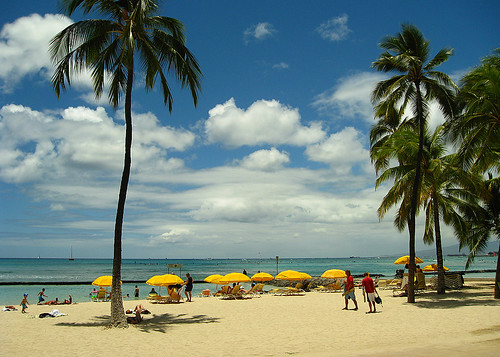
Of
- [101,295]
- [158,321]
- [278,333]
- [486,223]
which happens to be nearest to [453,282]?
[486,223]

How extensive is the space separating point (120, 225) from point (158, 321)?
12.8ft

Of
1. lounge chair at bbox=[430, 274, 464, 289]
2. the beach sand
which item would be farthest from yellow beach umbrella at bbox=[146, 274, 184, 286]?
lounge chair at bbox=[430, 274, 464, 289]

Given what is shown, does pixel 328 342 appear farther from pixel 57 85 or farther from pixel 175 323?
pixel 57 85

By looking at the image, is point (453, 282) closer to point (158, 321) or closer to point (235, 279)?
point (235, 279)

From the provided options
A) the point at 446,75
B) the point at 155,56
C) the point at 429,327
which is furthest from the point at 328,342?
the point at 446,75

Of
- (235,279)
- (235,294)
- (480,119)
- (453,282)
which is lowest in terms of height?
(235,294)

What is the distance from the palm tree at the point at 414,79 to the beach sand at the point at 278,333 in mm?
4049

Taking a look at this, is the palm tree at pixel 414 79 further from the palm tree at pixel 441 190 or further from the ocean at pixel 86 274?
the ocean at pixel 86 274

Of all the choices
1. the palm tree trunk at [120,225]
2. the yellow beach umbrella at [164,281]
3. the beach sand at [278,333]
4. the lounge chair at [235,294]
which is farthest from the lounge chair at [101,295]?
the palm tree trunk at [120,225]

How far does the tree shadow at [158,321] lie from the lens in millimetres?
12648

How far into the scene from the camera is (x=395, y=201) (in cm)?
1969

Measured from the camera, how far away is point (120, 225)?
41.8 feet

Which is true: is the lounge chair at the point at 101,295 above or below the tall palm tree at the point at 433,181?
below

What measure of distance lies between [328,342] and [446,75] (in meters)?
12.6
